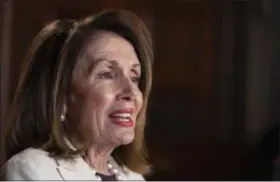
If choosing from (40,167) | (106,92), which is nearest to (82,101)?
(106,92)

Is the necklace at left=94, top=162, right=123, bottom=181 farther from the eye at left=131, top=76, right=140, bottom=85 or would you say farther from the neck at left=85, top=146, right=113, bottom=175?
the eye at left=131, top=76, right=140, bottom=85

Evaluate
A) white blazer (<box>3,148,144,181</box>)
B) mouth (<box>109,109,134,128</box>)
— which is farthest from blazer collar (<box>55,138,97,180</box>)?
mouth (<box>109,109,134,128</box>)

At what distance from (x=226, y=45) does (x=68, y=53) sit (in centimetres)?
34

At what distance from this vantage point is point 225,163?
3.33 ft

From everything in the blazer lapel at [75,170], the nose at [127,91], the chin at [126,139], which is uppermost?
the nose at [127,91]

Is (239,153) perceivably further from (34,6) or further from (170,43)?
(34,6)

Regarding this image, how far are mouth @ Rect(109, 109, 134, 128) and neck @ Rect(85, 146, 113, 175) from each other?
63 mm

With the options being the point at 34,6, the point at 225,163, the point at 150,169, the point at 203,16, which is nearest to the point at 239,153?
the point at 225,163

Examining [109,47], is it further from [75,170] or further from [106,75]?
[75,170]

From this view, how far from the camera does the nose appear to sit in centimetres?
98

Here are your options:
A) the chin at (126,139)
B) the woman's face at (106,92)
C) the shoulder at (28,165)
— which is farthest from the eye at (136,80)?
the shoulder at (28,165)

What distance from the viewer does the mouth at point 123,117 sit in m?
0.97

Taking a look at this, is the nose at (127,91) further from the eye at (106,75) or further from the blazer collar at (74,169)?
the blazer collar at (74,169)

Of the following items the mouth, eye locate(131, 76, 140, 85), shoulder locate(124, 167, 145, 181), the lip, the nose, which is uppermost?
eye locate(131, 76, 140, 85)
